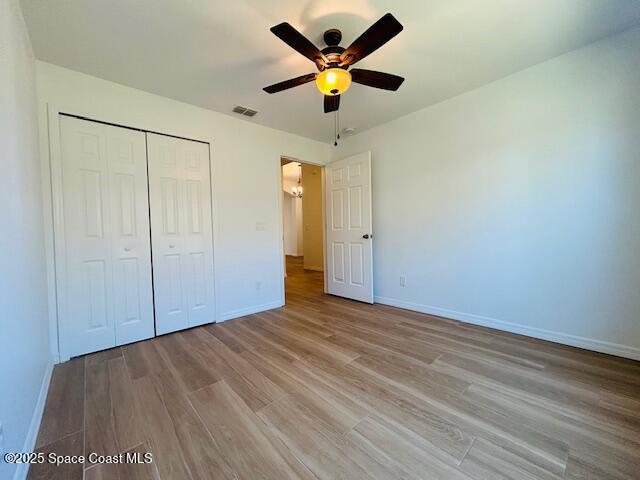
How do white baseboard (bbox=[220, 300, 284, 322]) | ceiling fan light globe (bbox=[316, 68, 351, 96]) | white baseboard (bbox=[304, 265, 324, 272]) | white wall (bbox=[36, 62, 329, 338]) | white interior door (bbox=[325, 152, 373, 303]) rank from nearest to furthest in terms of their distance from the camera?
ceiling fan light globe (bbox=[316, 68, 351, 96]), white wall (bbox=[36, 62, 329, 338]), white baseboard (bbox=[220, 300, 284, 322]), white interior door (bbox=[325, 152, 373, 303]), white baseboard (bbox=[304, 265, 324, 272])

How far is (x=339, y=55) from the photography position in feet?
5.67

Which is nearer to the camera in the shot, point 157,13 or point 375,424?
point 375,424

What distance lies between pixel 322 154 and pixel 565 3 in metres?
2.89

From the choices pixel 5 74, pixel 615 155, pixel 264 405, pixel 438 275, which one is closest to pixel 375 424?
pixel 264 405

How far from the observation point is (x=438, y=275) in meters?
3.04

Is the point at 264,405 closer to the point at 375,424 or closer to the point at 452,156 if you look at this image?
the point at 375,424

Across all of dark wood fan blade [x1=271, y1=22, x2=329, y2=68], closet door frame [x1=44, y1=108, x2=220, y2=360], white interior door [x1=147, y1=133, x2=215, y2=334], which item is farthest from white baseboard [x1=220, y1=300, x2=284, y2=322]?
dark wood fan blade [x1=271, y1=22, x2=329, y2=68]

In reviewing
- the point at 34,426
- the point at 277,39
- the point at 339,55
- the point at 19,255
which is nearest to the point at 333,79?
the point at 339,55

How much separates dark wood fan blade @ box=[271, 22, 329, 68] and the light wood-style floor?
2.17m

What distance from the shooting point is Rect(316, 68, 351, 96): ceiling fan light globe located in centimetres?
176

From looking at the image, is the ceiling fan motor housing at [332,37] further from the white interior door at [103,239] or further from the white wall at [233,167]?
the white interior door at [103,239]

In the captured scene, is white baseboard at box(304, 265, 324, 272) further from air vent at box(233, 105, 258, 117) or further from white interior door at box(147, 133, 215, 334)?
air vent at box(233, 105, 258, 117)

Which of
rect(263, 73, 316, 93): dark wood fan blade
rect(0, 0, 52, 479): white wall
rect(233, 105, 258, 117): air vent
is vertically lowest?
rect(0, 0, 52, 479): white wall

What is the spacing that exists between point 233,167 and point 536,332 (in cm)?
360
